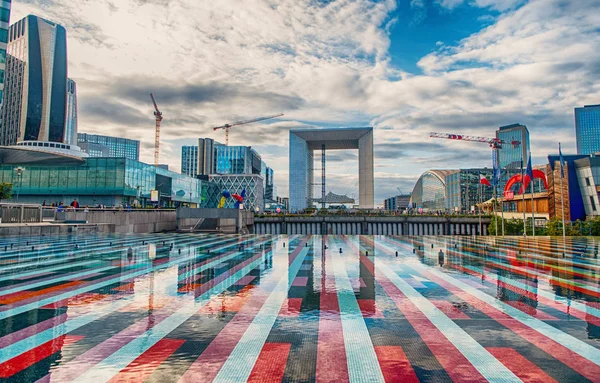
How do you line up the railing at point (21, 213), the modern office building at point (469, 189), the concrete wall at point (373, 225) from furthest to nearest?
1. the modern office building at point (469, 189)
2. the concrete wall at point (373, 225)
3. the railing at point (21, 213)

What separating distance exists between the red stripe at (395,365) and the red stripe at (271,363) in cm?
152

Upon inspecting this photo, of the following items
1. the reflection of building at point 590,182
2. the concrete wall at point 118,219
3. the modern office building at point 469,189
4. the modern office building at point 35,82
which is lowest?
the concrete wall at point 118,219

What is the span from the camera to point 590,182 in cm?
6091

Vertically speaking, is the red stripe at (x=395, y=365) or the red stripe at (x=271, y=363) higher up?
the red stripe at (x=271, y=363)

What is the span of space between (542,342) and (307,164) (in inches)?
6106

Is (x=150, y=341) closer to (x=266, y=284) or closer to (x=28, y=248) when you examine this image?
(x=266, y=284)

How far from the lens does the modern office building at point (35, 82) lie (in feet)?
564

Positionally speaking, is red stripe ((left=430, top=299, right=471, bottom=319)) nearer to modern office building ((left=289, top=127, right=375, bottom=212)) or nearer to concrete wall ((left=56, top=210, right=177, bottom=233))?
concrete wall ((left=56, top=210, right=177, bottom=233))

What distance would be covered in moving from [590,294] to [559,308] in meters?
2.64

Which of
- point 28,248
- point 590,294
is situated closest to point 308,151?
point 28,248

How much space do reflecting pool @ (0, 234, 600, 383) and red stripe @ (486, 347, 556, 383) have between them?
3cm

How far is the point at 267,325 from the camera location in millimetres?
7945

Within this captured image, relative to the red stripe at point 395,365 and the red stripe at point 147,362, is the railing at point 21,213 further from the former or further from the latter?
the red stripe at point 395,365

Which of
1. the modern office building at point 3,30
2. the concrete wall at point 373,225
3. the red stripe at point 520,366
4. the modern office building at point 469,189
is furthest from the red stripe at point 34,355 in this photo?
the modern office building at point 469,189
